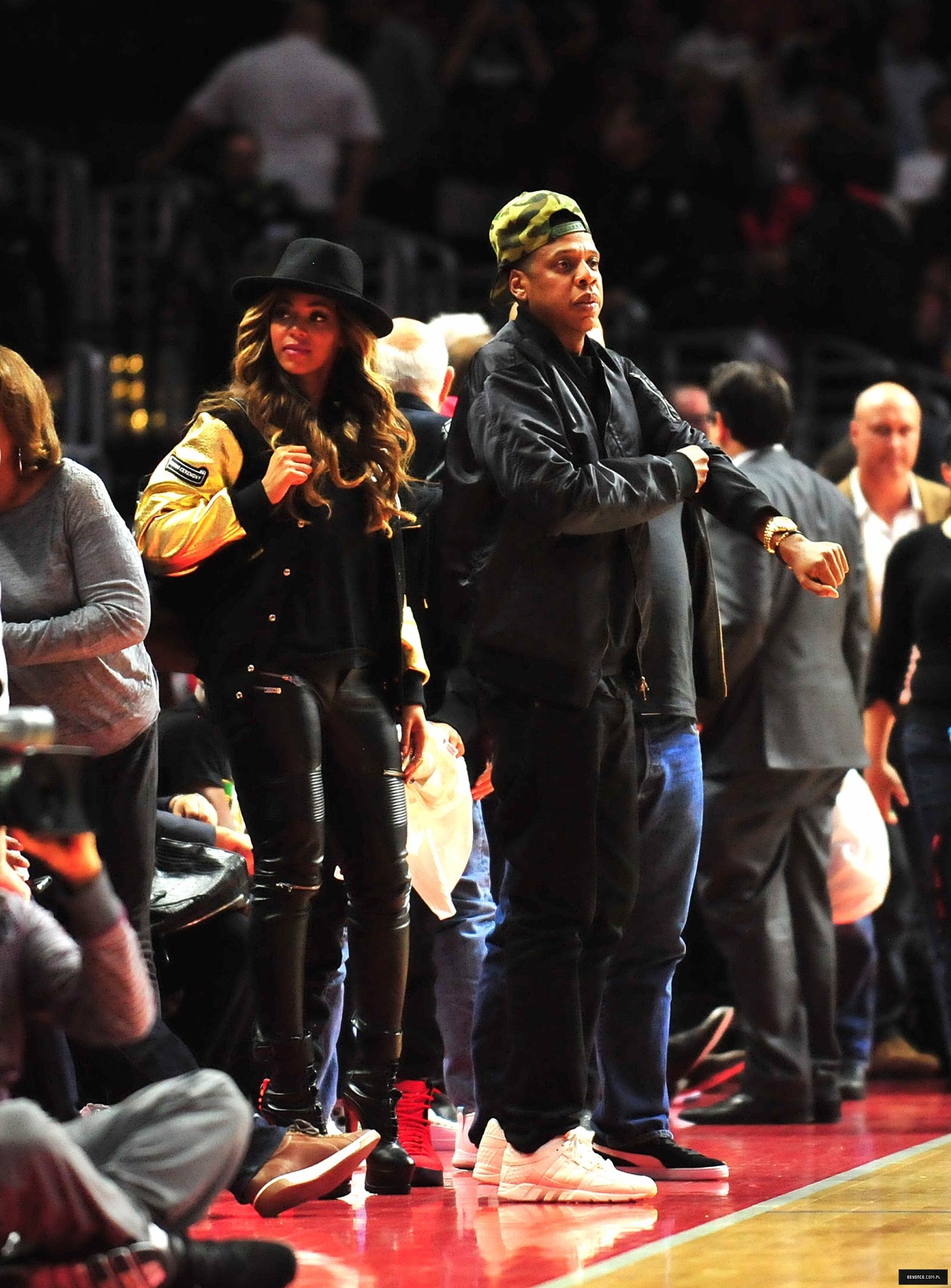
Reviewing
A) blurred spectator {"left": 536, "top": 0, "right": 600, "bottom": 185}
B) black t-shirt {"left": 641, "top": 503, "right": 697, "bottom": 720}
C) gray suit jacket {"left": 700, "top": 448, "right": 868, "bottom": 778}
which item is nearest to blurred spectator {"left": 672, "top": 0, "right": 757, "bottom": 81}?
blurred spectator {"left": 536, "top": 0, "right": 600, "bottom": 185}

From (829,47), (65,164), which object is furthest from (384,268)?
(829,47)

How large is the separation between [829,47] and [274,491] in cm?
839

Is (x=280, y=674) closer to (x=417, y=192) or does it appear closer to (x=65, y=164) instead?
(x=65, y=164)

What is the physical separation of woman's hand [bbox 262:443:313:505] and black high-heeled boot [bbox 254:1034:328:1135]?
1.04m

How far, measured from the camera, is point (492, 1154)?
4.56 m

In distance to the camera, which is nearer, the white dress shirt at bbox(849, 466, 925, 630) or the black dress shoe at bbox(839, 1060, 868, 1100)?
the black dress shoe at bbox(839, 1060, 868, 1100)

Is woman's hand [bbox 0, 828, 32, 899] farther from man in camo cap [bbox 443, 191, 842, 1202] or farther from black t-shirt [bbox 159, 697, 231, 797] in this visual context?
black t-shirt [bbox 159, 697, 231, 797]

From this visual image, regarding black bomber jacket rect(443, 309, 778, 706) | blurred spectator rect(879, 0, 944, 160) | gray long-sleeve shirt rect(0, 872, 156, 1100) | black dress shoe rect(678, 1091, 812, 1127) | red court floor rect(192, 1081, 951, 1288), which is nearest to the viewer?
gray long-sleeve shirt rect(0, 872, 156, 1100)

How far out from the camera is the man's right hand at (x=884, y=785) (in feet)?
21.3

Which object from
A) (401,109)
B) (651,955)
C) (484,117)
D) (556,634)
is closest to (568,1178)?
(651,955)

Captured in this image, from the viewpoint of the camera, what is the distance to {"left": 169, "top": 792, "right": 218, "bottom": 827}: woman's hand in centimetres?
518

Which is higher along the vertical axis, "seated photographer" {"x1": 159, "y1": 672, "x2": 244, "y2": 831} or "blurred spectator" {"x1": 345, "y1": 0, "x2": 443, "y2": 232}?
"blurred spectator" {"x1": 345, "y1": 0, "x2": 443, "y2": 232}

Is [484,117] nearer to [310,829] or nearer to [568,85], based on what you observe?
[568,85]

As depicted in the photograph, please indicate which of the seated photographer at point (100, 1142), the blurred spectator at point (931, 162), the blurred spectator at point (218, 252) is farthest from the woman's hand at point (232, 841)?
the blurred spectator at point (931, 162)
